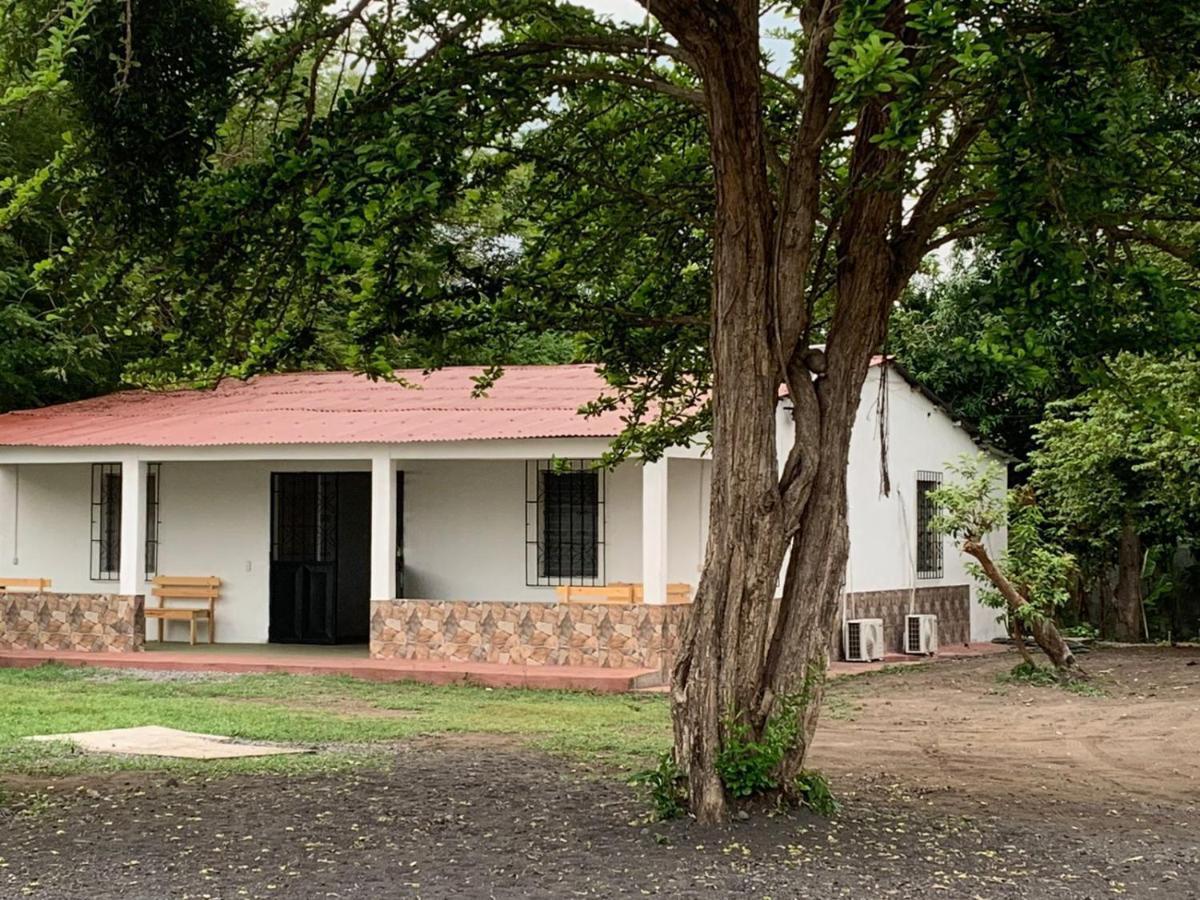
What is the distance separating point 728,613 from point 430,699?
6.91m

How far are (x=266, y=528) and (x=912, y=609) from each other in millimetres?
8529

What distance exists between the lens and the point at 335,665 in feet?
53.6

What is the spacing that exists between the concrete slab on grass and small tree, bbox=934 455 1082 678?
8.40 meters

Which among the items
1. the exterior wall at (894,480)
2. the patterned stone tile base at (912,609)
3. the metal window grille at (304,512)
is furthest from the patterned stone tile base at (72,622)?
the patterned stone tile base at (912,609)

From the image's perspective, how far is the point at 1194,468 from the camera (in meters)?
19.0

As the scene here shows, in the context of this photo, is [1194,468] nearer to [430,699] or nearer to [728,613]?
[430,699]

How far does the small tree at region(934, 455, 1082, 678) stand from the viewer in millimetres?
16141

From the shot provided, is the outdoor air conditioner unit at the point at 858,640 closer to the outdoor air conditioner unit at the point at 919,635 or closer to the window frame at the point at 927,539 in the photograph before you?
the outdoor air conditioner unit at the point at 919,635

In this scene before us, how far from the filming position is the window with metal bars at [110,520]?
19594 mm

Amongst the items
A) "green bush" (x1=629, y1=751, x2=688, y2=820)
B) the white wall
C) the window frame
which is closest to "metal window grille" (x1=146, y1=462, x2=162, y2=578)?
the white wall

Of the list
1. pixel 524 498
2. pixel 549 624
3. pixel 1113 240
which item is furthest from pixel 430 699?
pixel 1113 240

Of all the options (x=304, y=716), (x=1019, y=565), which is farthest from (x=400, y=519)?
(x=1019, y=565)

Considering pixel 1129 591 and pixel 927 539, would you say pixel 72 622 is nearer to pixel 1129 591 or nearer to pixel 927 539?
pixel 927 539

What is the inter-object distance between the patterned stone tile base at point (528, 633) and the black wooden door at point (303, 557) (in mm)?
2477
